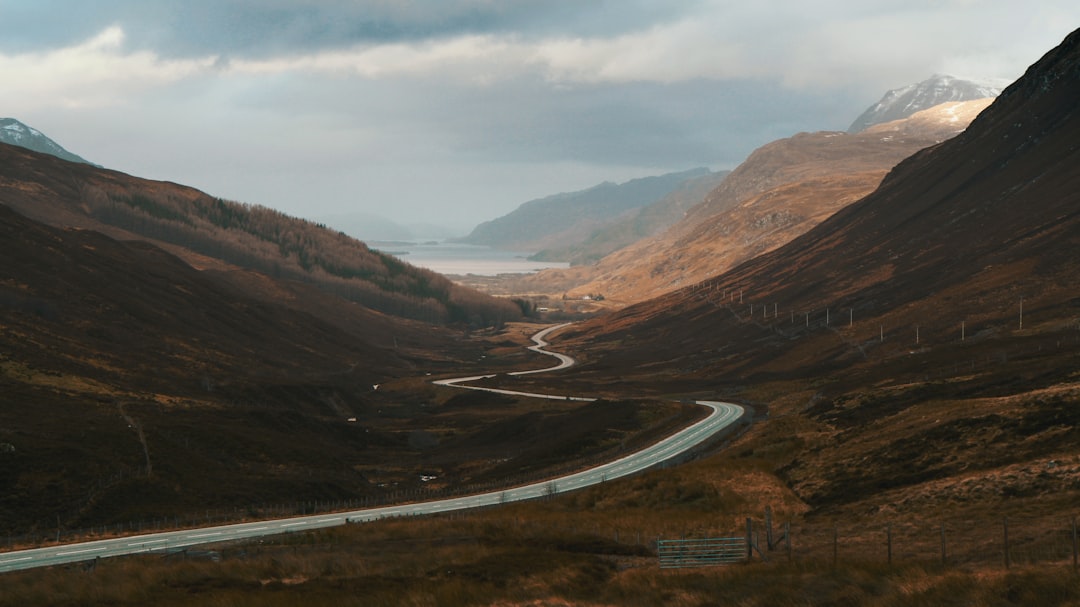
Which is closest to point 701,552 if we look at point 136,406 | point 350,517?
point 350,517

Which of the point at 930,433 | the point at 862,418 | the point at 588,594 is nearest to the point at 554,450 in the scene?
the point at 862,418

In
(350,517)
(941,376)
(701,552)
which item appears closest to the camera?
(701,552)

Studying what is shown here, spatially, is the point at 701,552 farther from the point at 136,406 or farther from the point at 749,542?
the point at 136,406

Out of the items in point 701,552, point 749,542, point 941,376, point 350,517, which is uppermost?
point 749,542

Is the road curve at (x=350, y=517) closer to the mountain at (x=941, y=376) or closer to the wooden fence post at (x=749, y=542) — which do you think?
the mountain at (x=941, y=376)

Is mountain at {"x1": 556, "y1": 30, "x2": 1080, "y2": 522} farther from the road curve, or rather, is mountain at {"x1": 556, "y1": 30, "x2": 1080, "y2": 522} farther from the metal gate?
the metal gate

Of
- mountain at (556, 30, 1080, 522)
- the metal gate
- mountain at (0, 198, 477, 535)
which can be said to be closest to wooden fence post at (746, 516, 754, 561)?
the metal gate
